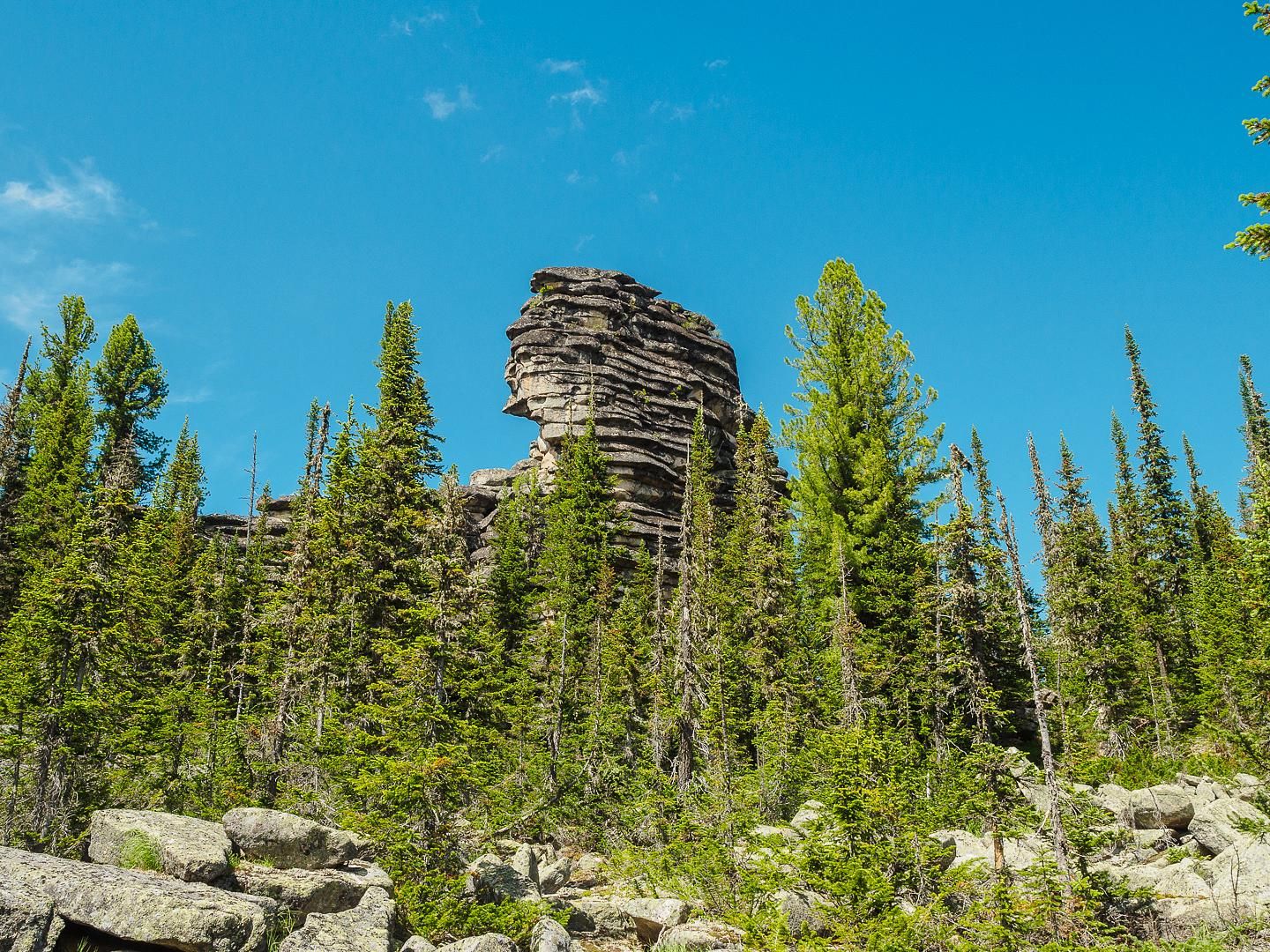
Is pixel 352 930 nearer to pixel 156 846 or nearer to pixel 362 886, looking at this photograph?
pixel 362 886

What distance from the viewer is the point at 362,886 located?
48.5ft

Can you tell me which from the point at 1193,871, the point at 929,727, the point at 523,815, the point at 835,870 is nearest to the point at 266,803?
the point at 523,815

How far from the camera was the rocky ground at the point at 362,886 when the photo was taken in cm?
1045

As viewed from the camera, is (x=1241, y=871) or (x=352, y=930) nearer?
(x=352, y=930)

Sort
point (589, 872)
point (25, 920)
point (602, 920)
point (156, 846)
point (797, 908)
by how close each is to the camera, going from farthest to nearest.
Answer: point (589, 872) → point (602, 920) → point (797, 908) → point (156, 846) → point (25, 920)

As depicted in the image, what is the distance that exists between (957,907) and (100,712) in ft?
69.1

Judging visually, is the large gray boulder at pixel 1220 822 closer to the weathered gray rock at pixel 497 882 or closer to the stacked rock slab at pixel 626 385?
the weathered gray rock at pixel 497 882

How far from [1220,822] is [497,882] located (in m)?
18.6

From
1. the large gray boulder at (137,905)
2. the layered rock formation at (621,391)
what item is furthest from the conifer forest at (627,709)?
the layered rock formation at (621,391)

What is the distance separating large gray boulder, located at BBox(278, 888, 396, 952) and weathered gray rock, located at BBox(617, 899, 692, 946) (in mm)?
5544

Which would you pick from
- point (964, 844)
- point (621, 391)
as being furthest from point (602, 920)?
point (621, 391)

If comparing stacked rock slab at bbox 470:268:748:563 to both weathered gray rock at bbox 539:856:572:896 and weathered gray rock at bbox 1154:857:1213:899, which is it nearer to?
weathered gray rock at bbox 539:856:572:896

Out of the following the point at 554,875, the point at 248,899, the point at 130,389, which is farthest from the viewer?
the point at 130,389

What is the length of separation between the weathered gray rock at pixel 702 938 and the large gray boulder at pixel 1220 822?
13.2m
